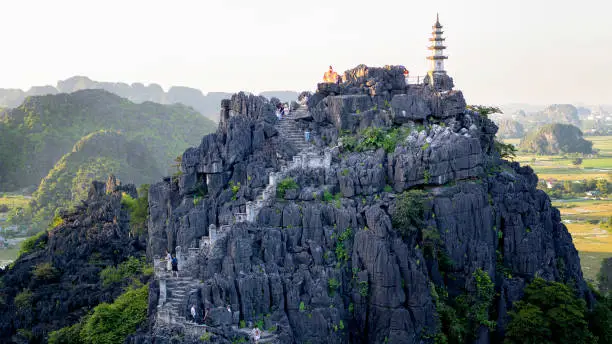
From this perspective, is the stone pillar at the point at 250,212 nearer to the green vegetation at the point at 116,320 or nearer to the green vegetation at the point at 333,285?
the green vegetation at the point at 333,285

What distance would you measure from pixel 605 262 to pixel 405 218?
33.7 metres

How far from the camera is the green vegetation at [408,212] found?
4066 centimetres

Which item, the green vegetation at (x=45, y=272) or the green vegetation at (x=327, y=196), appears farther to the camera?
the green vegetation at (x=45, y=272)

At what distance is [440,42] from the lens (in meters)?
56.9

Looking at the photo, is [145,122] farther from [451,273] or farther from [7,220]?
[451,273]

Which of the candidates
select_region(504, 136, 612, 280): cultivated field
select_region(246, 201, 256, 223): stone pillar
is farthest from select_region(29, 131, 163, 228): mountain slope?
select_region(246, 201, 256, 223): stone pillar

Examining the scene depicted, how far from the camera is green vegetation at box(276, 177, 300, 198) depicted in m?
42.7

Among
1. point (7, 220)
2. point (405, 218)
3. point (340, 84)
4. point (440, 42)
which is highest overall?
point (440, 42)

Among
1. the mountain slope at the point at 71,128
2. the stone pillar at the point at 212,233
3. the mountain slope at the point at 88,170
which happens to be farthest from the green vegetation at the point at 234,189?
the mountain slope at the point at 71,128

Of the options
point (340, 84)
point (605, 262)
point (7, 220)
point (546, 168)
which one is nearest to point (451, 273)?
point (340, 84)

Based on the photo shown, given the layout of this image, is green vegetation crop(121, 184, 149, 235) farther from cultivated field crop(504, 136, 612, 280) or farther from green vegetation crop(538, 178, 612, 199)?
green vegetation crop(538, 178, 612, 199)

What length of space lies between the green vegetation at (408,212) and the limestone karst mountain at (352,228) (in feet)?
0.32

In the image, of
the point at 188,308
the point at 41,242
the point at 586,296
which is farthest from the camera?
the point at 41,242

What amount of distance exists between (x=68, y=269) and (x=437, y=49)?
121ft
